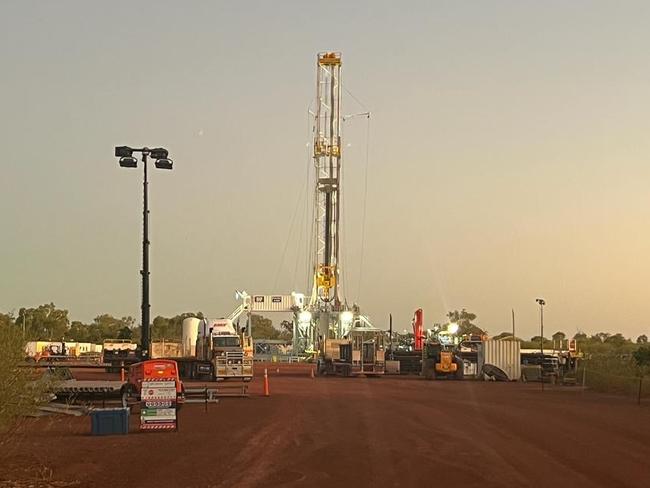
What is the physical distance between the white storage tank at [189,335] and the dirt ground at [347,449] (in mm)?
27639

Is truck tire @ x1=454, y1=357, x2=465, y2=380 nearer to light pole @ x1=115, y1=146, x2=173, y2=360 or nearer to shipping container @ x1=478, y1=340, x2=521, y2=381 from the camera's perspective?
shipping container @ x1=478, y1=340, x2=521, y2=381

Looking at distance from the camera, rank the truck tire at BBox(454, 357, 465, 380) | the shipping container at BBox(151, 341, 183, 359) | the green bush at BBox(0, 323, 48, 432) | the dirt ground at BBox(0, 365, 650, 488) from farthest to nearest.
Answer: the truck tire at BBox(454, 357, 465, 380)
the shipping container at BBox(151, 341, 183, 359)
the dirt ground at BBox(0, 365, 650, 488)
the green bush at BBox(0, 323, 48, 432)

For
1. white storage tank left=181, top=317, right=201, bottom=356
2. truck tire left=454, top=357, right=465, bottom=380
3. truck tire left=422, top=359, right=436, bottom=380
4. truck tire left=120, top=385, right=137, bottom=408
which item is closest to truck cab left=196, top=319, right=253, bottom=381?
white storage tank left=181, top=317, right=201, bottom=356

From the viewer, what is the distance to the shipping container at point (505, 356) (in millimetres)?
58750

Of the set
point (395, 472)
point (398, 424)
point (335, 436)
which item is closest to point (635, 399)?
point (398, 424)

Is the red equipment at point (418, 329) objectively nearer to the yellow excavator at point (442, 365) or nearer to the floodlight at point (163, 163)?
the yellow excavator at point (442, 365)

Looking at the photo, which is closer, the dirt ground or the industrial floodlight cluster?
the dirt ground

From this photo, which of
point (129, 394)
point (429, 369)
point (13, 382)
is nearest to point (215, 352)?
point (429, 369)

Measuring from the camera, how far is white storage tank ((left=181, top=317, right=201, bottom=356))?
192ft

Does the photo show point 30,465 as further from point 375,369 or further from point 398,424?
point 375,369

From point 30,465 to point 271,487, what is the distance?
498cm

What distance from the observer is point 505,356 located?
58938 mm

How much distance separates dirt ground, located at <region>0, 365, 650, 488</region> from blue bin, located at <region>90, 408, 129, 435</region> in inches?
22.6

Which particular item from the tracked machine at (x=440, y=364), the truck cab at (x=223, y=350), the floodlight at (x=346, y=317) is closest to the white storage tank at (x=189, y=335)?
the truck cab at (x=223, y=350)
